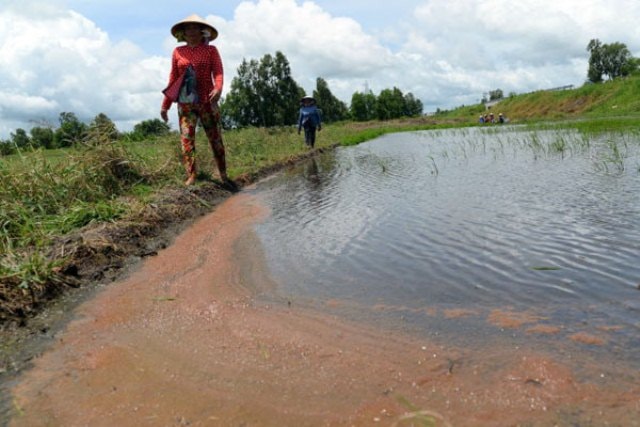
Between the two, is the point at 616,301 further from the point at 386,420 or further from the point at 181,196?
the point at 181,196

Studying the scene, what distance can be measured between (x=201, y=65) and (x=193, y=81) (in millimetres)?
262

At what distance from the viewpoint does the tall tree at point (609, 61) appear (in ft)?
194

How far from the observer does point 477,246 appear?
3.24m

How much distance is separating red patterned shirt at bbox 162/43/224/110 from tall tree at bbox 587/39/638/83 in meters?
67.0

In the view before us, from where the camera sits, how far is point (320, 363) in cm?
191

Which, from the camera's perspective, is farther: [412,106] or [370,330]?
[412,106]

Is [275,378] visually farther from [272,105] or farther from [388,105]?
[388,105]

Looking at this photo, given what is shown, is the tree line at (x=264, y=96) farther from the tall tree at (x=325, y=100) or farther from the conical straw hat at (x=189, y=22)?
the conical straw hat at (x=189, y=22)

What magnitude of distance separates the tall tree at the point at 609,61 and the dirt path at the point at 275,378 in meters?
69.8

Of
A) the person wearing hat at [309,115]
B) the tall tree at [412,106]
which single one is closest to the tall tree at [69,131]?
the person wearing hat at [309,115]

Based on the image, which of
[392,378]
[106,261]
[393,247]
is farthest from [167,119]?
[392,378]

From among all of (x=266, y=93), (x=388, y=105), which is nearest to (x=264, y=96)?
(x=266, y=93)

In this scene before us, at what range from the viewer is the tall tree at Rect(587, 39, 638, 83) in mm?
58984

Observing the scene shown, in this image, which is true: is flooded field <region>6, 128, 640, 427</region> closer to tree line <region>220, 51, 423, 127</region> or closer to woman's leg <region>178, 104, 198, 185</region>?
woman's leg <region>178, 104, 198, 185</region>
